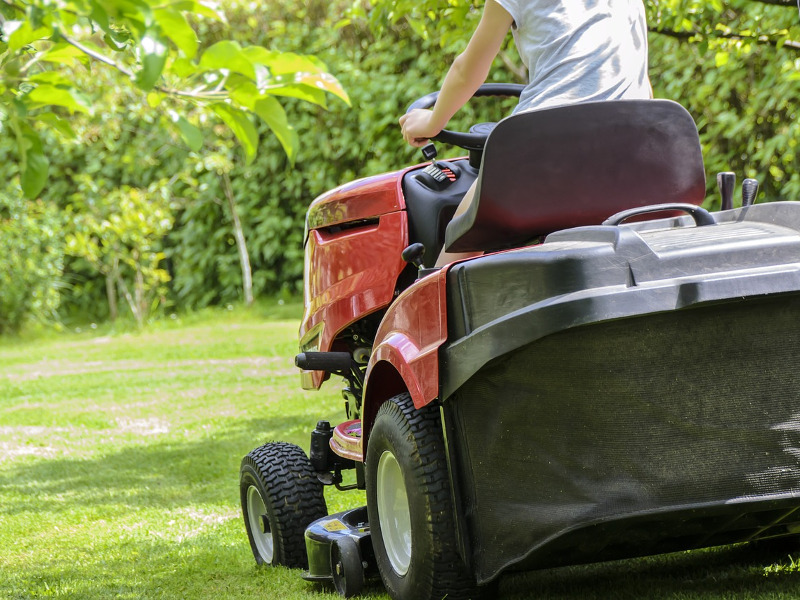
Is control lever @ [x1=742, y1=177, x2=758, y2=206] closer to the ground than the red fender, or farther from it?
farther from it

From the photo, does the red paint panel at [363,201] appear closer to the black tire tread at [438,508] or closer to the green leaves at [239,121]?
the black tire tread at [438,508]

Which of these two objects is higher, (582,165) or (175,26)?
(175,26)

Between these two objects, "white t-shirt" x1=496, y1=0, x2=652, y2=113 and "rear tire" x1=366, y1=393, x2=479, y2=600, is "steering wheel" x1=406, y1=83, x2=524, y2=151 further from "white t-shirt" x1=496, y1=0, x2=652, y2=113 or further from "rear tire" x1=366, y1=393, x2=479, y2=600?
"rear tire" x1=366, y1=393, x2=479, y2=600

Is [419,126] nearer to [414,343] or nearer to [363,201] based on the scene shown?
[363,201]

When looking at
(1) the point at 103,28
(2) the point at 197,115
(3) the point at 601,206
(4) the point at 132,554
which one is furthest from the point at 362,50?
(1) the point at 103,28

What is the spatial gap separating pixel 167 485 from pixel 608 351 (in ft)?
11.7

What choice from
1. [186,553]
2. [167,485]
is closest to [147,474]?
[167,485]

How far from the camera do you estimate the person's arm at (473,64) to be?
101 inches

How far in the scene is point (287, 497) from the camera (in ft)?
11.2

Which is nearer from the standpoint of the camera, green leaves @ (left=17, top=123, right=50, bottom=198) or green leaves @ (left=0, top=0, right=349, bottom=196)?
green leaves @ (left=0, top=0, right=349, bottom=196)

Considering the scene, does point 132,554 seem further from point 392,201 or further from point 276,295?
point 276,295

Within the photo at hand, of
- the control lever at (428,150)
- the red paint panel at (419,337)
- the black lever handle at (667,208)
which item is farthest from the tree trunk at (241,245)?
the black lever handle at (667,208)

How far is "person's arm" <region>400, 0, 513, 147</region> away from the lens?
101 inches

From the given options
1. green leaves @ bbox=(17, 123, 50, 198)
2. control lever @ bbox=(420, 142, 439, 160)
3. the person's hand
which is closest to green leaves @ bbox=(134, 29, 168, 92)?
green leaves @ bbox=(17, 123, 50, 198)
